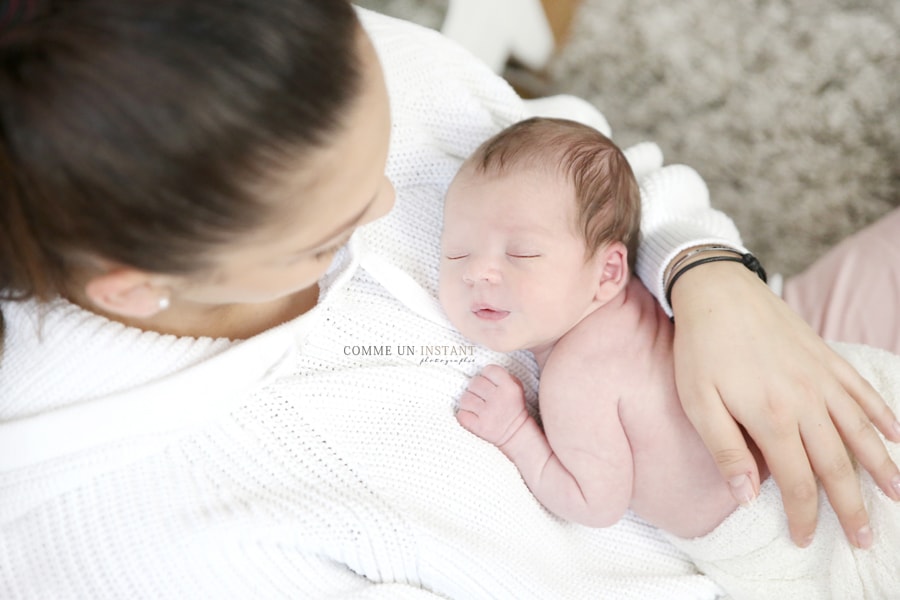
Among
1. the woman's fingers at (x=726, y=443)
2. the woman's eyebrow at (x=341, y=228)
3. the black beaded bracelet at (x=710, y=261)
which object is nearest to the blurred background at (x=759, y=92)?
the black beaded bracelet at (x=710, y=261)

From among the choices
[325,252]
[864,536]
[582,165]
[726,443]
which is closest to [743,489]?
[726,443]

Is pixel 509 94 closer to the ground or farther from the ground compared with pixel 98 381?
farther from the ground

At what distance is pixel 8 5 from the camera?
0.51 m

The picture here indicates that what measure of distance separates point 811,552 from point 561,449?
33 cm

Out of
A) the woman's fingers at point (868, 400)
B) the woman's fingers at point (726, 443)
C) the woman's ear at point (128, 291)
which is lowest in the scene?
the woman's fingers at point (726, 443)

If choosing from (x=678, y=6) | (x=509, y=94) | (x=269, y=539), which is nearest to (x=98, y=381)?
(x=269, y=539)

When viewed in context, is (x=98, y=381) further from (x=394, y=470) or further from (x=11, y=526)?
(x=394, y=470)

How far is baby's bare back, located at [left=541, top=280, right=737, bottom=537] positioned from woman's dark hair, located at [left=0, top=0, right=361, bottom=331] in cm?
51

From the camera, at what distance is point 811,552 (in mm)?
917

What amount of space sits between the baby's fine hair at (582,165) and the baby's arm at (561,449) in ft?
0.70

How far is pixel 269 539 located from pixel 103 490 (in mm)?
178

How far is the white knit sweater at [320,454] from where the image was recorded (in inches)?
29.5

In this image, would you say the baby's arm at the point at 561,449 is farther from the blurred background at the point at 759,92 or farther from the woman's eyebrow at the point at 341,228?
the blurred background at the point at 759,92

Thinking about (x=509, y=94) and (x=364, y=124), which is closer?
(x=364, y=124)
